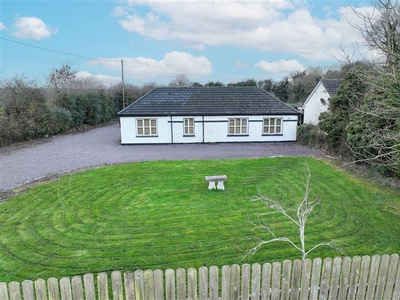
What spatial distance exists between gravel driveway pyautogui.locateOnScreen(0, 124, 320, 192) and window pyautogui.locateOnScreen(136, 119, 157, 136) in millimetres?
1188

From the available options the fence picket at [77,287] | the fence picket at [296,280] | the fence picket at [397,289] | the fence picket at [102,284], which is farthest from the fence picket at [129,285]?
the fence picket at [397,289]

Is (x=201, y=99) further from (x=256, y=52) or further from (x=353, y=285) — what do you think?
(x=353, y=285)

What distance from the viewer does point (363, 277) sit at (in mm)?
4699

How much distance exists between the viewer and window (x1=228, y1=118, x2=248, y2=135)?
2331cm

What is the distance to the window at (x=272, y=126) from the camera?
23.5 meters

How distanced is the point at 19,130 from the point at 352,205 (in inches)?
881

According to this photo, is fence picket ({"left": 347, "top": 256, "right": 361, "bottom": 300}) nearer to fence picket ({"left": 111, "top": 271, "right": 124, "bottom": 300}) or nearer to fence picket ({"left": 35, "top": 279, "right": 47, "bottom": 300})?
fence picket ({"left": 111, "top": 271, "right": 124, "bottom": 300})

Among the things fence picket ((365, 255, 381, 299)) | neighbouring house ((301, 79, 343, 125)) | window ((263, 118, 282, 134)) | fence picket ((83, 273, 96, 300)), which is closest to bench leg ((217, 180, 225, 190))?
fence picket ((365, 255, 381, 299))

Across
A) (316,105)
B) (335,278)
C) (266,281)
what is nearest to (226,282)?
(266,281)

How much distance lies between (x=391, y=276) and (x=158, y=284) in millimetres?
3794

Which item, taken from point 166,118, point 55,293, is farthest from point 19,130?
point 55,293

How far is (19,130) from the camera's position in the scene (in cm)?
2178

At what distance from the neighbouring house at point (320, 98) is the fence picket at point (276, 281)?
22.6 meters

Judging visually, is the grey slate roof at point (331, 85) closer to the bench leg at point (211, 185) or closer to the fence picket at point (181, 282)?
the bench leg at point (211, 185)
